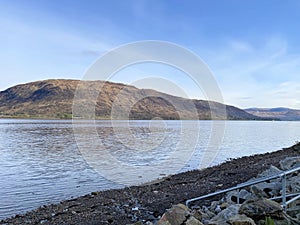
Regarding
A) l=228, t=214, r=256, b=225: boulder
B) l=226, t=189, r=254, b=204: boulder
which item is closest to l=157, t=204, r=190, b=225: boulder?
l=228, t=214, r=256, b=225: boulder

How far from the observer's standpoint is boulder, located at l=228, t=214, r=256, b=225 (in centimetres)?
523

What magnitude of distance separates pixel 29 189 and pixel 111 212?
7.96 m

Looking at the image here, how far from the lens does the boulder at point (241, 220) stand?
523 centimetres

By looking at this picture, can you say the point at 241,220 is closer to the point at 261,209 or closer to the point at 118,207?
the point at 261,209

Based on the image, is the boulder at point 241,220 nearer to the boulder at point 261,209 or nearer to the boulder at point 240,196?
the boulder at point 261,209

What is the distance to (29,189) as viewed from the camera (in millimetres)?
16875

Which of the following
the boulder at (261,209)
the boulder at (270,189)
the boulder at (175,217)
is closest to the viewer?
the boulder at (261,209)

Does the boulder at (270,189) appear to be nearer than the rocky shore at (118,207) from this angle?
Yes

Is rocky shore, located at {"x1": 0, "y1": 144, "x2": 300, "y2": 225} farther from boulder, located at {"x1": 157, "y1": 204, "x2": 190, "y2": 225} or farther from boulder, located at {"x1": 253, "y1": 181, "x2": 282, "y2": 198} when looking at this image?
boulder, located at {"x1": 253, "y1": 181, "x2": 282, "y2": 198}

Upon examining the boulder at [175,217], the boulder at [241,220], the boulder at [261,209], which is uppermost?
the boulder at [261,209]

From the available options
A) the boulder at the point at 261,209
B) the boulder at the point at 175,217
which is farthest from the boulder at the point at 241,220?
the boulder at the point at 175,217

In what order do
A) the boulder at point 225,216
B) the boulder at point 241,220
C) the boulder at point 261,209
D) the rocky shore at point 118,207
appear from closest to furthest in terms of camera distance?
the boulder at point 241,220 → the boulder at point 261,209 → the boulder at point 225,216 → the rocky shore at point 118,207

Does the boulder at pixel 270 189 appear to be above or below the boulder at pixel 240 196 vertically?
above

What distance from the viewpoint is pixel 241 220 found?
17.4 ft
